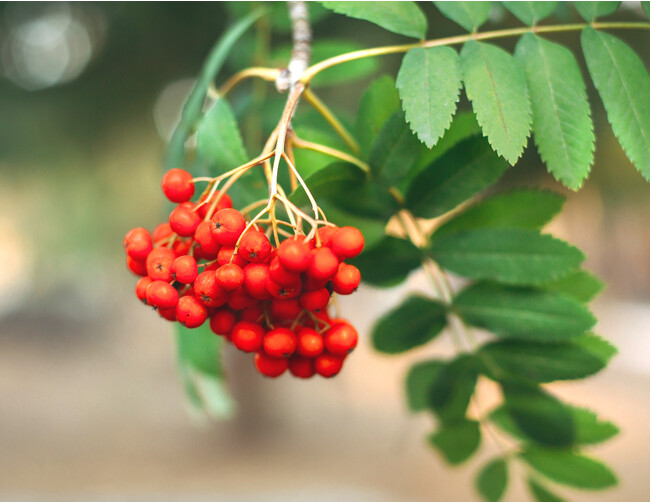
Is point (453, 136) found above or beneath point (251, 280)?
above

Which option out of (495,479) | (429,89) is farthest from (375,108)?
(495,479)

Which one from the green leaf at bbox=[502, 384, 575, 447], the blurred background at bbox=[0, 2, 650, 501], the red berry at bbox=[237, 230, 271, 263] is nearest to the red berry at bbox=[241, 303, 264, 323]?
the red berry at bbox=[237, 230, 271, 263]

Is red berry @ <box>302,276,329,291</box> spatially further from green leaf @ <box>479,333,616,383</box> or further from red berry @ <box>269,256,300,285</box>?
green leaf @ <box>479,333,616,383</box>

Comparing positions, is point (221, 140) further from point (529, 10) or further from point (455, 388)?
point (455, 388)

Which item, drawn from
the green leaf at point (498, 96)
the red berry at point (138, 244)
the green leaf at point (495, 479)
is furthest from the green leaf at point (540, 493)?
the red berry at point (138, 244)

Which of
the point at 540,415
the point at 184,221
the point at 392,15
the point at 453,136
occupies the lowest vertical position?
the point at 540,415

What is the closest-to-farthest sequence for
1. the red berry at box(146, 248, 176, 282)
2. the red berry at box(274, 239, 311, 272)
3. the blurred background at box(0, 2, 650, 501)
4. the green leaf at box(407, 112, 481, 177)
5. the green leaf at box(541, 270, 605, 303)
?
the red berry at box(274, 239, 311, 272) → the red berry at box(146, 248, 176, 282) → the green leaf at box(407, 112, 481, 177) → the green leaf at box(541, 270, 605, 303) → the blurred background at box(0, 2, 650, 501)
